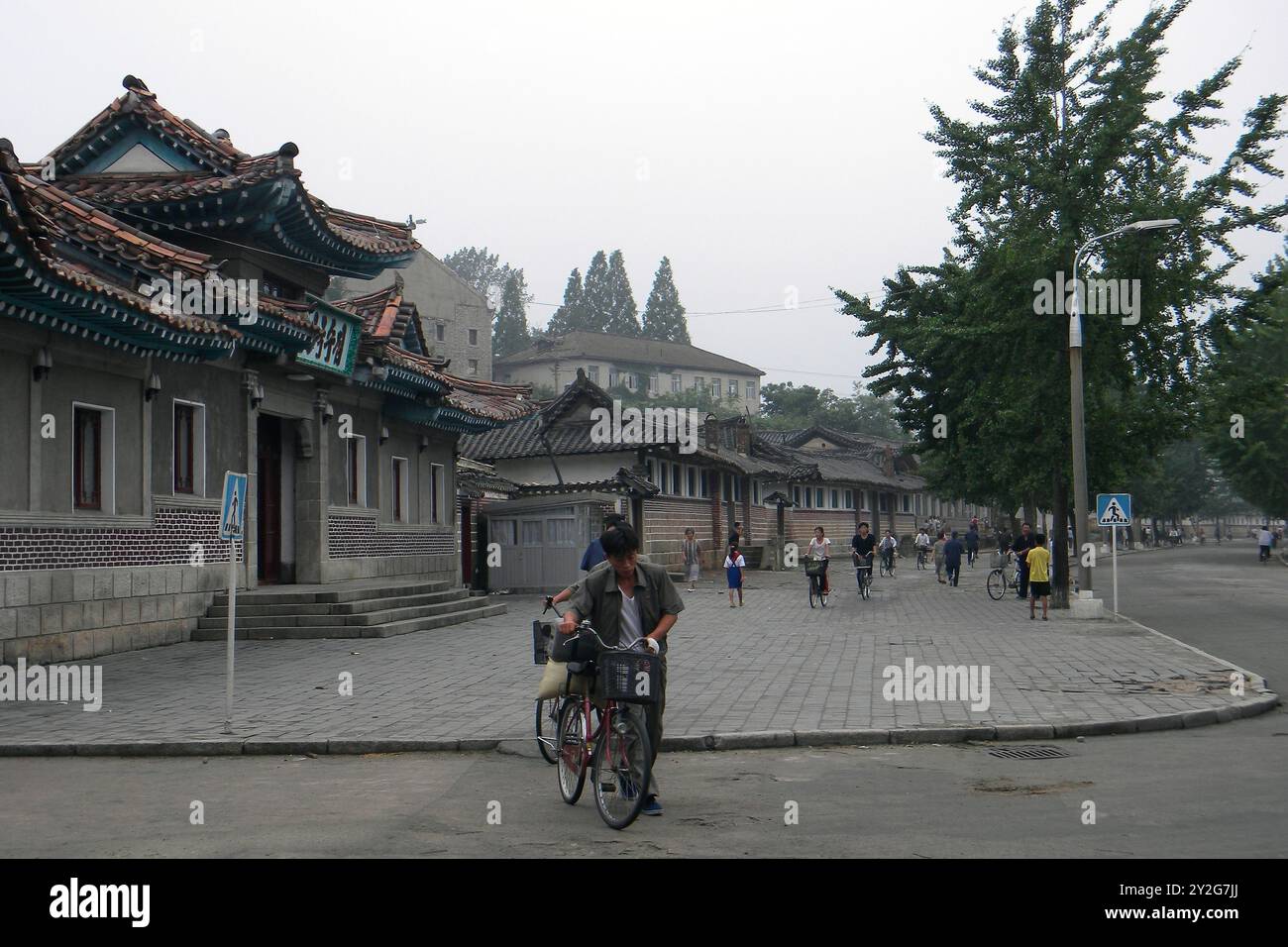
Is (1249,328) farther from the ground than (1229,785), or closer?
farther from the ground

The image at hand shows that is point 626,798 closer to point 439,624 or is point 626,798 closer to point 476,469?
point 439,624

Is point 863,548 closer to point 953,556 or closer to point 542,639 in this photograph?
point 953,556

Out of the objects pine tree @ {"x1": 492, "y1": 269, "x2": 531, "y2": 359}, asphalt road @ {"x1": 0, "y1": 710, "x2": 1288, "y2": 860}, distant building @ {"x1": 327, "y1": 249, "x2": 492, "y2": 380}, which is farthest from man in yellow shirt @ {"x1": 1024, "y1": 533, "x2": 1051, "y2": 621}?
pine tree @ {"x1": 492, "y1": 269, "x2": 531, "y2": 359}

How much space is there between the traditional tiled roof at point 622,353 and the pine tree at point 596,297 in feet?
14.3

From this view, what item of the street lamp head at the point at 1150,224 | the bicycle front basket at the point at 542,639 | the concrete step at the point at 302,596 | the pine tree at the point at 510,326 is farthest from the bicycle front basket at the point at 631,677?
the pine tree at the point at 510,326

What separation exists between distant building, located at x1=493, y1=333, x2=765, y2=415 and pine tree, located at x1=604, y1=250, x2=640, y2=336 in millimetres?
3733

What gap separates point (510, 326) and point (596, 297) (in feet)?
26.4

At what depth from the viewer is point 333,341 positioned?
69.8ft

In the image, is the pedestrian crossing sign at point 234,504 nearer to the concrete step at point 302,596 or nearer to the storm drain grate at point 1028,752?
the storm drain grate at point 1028,752

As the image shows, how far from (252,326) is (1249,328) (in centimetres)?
1967

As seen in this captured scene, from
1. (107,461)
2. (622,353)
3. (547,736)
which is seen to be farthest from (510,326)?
(547,736)

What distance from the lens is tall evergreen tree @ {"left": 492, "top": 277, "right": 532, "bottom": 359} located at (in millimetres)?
103312

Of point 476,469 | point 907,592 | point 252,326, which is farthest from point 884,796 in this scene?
Answer: point 476,469
